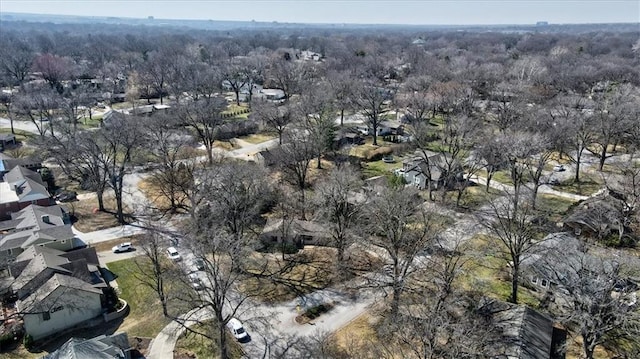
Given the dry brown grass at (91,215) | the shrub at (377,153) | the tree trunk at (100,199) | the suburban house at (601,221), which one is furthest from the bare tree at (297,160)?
the suburban house at (601,221)

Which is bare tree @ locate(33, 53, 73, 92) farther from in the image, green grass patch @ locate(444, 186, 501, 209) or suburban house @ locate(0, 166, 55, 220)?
green grass patch @ locate(444, 186, 501, 209)

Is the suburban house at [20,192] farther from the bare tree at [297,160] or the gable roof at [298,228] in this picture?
the bare tree at [297,160]

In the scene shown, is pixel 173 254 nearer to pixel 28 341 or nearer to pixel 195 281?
pixel 195 281

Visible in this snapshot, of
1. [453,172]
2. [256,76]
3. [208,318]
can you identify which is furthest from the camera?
[256,76]

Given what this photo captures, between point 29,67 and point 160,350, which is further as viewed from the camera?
point 29,67

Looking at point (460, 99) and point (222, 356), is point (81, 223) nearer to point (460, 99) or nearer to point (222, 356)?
point (222, 356)

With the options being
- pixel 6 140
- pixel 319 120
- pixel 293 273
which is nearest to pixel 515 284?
pixel 293 273

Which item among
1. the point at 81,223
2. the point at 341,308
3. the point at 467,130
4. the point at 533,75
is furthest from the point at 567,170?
the point at 81,223
